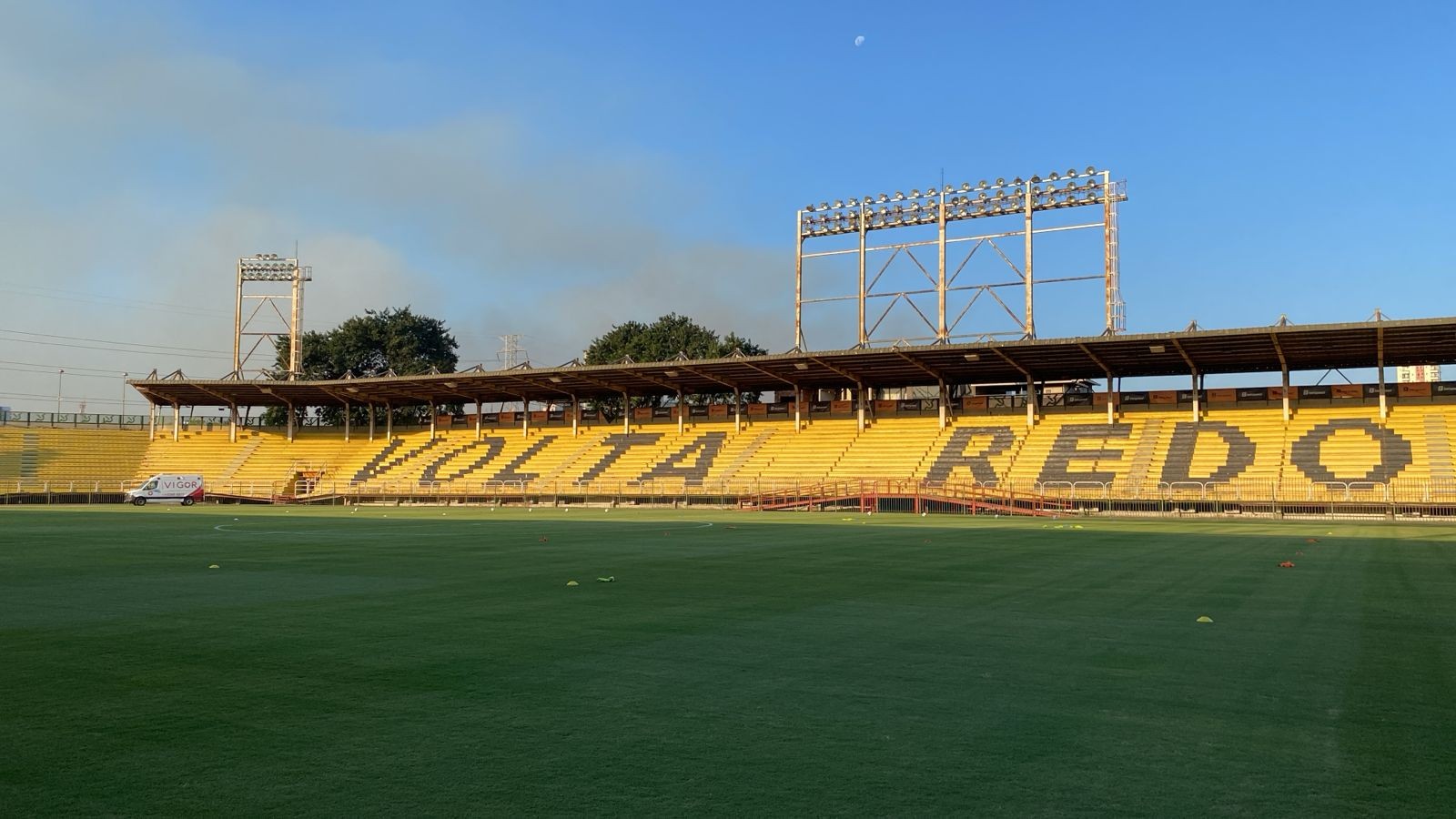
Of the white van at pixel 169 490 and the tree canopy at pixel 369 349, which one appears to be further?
the tree canopy at pixel 369 349

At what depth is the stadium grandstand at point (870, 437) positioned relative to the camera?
38.1 meters

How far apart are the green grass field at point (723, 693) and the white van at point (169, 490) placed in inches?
1692

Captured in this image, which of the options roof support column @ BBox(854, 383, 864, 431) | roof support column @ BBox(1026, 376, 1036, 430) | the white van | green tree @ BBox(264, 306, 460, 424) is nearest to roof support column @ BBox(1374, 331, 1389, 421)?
roof support column @ BBox(1026, 376, 1036, 430)

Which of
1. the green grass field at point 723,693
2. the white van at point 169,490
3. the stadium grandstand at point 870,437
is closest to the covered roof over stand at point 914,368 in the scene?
the stadium grandstand at point 870,437

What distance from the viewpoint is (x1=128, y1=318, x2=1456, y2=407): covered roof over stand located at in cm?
3959

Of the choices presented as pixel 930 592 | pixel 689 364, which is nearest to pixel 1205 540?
pixel 930 592

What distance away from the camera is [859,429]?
51094 mm

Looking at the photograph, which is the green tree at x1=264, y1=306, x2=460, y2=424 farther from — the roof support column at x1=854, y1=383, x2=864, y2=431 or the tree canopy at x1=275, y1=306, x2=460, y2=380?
the roof support column at x1=854, y1=383, x2=864, y2=431

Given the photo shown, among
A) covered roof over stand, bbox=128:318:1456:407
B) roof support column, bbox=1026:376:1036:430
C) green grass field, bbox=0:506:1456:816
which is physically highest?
covered roof over stand, bbox=128:318:1456:407

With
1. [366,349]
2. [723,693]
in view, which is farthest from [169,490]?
[723,693]

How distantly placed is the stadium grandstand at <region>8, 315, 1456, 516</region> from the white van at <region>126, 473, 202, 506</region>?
1634 mm

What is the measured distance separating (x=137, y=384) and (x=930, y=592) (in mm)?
63610

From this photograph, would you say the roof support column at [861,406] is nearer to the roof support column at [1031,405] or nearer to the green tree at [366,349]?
the roof support column at [1031,405]

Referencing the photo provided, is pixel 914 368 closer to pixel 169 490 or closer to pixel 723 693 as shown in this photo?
pixel 169 490
